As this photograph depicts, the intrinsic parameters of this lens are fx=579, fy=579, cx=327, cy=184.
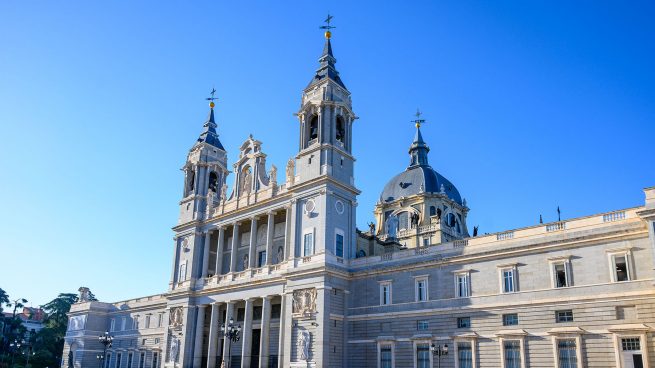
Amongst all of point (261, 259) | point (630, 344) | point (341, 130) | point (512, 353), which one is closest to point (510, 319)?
point (512, 353)

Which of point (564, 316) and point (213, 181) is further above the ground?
point (213, 181)

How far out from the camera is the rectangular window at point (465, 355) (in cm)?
4016

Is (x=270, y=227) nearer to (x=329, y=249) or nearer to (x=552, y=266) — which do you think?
(x=329, y=249)

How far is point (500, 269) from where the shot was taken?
4009 cm

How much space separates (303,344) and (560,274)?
20338mm

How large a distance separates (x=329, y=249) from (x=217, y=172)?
80.9ft

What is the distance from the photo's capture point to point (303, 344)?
46.2 meters

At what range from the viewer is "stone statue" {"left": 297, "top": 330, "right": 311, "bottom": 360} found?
45750 millimetres

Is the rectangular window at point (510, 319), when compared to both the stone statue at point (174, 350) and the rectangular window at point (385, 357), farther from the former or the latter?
the stone statue at point (174, 350)

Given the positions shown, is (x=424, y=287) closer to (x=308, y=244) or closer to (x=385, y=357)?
(x=385, y=357)

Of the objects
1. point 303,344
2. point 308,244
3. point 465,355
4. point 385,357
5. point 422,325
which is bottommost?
point 385,357

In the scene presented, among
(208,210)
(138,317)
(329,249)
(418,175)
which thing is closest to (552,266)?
(329,249)

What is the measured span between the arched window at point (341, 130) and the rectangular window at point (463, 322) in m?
20.2

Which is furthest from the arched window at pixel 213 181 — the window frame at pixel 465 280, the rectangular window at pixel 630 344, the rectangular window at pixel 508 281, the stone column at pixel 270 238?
the rectangular window at pixel 630 344
